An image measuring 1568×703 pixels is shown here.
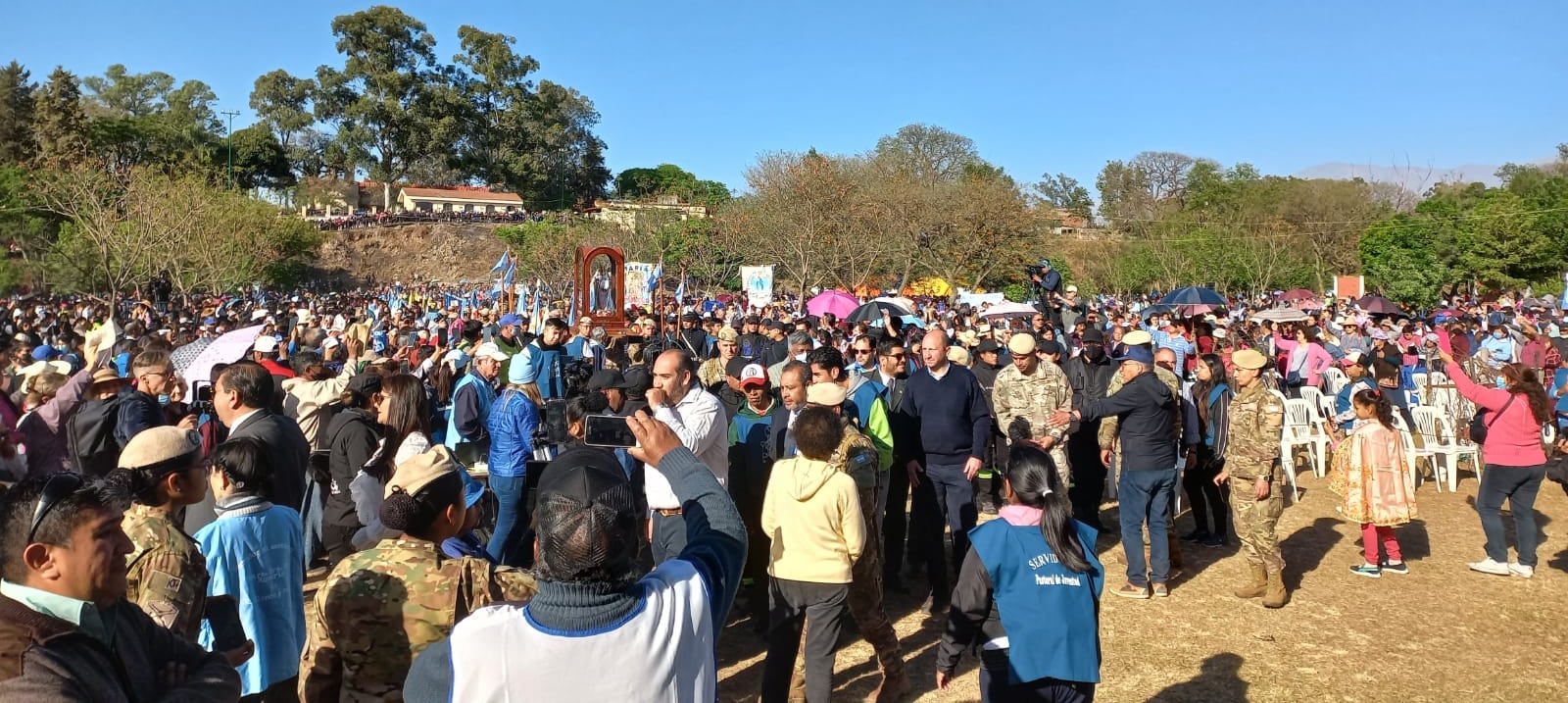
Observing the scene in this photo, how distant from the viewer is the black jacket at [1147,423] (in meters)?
5.91

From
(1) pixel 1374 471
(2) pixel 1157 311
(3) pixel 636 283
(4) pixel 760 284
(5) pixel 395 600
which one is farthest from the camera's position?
(4) pixel 760 284

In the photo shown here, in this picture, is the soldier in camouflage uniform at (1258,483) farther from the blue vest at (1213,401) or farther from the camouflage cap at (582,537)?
the camouflage cap at (582,537)

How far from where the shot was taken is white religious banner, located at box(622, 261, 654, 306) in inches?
849

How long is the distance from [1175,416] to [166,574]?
5512 millimetres

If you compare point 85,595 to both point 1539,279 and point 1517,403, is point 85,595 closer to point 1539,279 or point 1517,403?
point 1517,403

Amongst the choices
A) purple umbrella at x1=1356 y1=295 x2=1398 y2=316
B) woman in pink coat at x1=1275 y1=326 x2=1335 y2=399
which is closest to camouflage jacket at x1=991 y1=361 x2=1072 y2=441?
woman in pink coat at x1=1275 y1=326 x2=1335 y2=399

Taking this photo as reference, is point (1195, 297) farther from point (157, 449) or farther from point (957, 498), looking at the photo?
point (157, 449)

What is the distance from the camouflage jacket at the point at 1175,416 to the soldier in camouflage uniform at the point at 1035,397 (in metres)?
0.43

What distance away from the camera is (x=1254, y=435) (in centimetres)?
589

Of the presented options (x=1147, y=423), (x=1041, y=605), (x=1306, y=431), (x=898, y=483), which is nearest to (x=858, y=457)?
(x=1041, y=605)

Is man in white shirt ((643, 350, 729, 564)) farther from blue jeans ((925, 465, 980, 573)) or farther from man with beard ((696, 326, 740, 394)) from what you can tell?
man with beard ((696, 326, 740, 394))

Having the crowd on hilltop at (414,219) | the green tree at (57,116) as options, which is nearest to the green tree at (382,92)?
the crowd on hilltop at (414,219)

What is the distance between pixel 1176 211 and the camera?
205 ft

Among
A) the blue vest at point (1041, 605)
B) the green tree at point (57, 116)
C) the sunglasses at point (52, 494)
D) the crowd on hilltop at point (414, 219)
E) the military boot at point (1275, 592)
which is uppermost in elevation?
the green tree at point (57, 116)
